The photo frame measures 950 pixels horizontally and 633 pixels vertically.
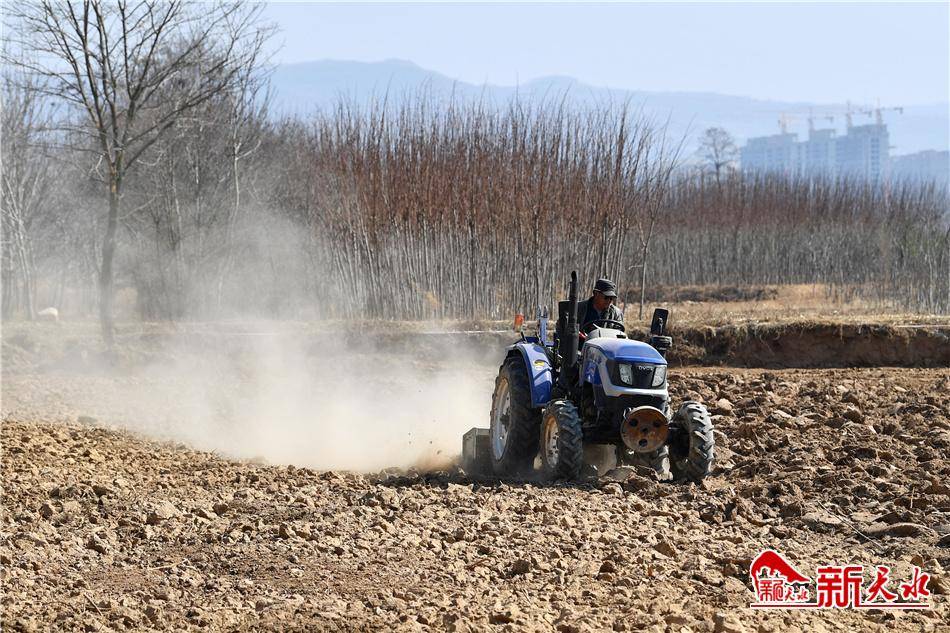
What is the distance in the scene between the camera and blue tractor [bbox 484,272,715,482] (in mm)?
9039

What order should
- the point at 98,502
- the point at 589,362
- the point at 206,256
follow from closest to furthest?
the point at 98,502 < the point at 589,362 < the point at 206,256

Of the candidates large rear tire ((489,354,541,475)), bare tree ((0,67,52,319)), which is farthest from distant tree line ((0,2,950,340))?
large rear tire ((489,354,541,475))

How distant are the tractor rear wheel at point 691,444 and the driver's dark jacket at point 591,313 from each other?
103 cm

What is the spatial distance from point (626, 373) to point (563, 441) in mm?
734

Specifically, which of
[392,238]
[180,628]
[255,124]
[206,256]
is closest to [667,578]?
[180,628]

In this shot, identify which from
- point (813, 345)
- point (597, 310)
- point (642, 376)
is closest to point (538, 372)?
point (597, 310)

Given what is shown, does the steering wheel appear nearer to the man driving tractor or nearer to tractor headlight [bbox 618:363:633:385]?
the man driving tractor

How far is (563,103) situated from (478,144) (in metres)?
1.95

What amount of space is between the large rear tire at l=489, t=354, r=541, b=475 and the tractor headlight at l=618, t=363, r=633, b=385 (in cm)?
106

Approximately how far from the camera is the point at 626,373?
9.05 metres

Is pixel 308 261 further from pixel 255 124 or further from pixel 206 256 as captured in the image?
pixel 255 124

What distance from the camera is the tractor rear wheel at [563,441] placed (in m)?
9.05

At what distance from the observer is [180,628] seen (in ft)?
19.0

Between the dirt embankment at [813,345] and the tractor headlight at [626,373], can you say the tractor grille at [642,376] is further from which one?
the dirt embankment at [813,345]
